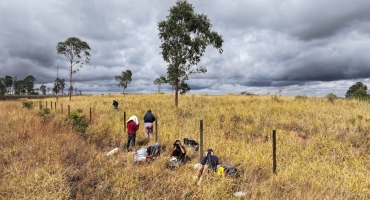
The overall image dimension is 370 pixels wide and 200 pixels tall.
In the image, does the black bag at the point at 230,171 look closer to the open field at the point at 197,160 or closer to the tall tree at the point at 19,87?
the open field at the point at 197,160

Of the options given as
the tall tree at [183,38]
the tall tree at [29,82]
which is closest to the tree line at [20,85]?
the tall tree at [29,82]

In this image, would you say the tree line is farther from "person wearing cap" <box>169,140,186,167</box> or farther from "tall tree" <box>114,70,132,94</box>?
"person wearing cap" <box>169,140,186,167</box>

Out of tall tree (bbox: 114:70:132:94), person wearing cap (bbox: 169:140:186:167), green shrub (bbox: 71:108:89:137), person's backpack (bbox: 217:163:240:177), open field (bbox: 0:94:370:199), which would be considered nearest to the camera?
open field (bbox: 0:94:370:199)

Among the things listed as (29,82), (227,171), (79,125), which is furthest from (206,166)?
(29,82)

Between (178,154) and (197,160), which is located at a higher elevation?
(178,154)

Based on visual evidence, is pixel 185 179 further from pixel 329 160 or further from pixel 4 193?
pixel 329 160

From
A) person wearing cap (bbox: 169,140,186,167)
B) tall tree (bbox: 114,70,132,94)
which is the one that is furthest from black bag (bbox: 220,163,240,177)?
tall tree (bbox: 114,70,132,94)

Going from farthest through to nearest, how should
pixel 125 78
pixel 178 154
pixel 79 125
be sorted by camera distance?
pixel 125 78 < pixel 79 125 < pixel 178 154

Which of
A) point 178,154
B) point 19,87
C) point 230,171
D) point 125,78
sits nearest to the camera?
point 230,171

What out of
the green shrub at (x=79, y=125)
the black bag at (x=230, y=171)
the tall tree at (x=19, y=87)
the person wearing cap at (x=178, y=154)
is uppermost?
the tall tree at (x=19, y=87)

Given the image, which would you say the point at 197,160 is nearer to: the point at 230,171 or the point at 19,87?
the point at 230,171

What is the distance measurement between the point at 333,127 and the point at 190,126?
6.40m

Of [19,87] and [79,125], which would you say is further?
[19,87]

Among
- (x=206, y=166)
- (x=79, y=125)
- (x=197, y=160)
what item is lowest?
(x=197, y=160)
